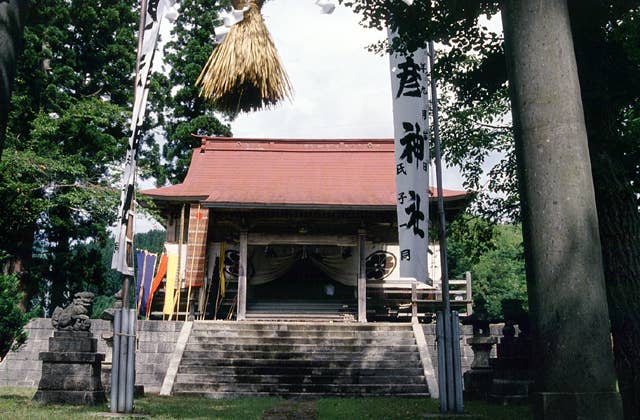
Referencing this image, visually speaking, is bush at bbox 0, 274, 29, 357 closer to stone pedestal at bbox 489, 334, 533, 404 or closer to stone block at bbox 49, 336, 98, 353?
stone block at bbox 49, 336, 98, 353

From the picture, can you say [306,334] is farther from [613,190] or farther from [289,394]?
[613,190]

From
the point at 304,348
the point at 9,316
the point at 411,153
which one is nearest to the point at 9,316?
the point at 9,316

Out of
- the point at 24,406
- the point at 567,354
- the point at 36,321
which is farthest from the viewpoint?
the point at 36,321

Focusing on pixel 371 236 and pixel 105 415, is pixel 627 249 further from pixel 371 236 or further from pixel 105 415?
pixel 371 236

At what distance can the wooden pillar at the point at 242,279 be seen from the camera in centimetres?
1394

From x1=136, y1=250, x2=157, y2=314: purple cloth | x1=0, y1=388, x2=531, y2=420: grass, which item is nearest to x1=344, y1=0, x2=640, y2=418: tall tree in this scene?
x1=0, y1=388, x2=531, y2=420: grass

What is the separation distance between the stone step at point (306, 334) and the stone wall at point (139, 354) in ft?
1.93

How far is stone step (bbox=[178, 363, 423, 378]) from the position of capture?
10938 millimetres

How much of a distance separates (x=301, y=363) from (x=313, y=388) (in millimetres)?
888

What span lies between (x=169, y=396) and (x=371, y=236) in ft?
23.7

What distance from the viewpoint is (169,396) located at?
33.0ft

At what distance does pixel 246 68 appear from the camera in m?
6.07

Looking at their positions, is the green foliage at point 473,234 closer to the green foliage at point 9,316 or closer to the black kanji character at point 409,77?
the black kanji character at point 409,77

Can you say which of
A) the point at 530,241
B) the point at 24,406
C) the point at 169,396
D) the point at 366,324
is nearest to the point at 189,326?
the point at 169,396
